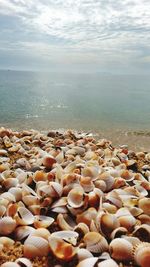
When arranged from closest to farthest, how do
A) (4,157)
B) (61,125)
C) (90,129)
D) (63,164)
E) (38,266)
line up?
(38,266) → (63,164) → (4,157) → (90,129) → (61,125)

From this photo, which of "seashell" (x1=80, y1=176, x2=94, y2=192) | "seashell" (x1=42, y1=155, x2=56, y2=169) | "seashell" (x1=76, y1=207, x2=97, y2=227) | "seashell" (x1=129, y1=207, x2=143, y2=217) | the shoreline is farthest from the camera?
the shoreline

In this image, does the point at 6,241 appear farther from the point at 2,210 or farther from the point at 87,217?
the point at 87,217

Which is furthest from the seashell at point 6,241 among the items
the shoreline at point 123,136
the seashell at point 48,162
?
the shoreline at point 123,136

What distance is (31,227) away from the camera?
3.33 meters

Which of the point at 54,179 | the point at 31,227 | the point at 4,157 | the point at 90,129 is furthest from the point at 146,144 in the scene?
the point at 31,227

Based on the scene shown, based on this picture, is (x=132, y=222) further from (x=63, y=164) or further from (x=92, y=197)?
(x=63, y=164)

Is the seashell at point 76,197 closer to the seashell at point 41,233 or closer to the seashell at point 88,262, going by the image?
the seashell at point 41,233

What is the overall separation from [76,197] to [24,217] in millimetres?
672

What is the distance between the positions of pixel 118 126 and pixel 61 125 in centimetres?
369

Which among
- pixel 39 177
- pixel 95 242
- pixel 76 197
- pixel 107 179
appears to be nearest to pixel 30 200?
pixel 76 197

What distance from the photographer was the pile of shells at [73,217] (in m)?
2.92

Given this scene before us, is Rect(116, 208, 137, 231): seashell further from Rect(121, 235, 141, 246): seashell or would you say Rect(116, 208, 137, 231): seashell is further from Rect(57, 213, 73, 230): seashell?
Rect(57, 213, 73, 230): seashell

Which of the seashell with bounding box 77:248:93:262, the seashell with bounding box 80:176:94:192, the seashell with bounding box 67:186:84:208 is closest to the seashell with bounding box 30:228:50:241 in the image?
the seashell with bounding box 77:248:93:262

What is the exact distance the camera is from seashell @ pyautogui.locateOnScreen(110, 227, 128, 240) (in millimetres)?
3227
